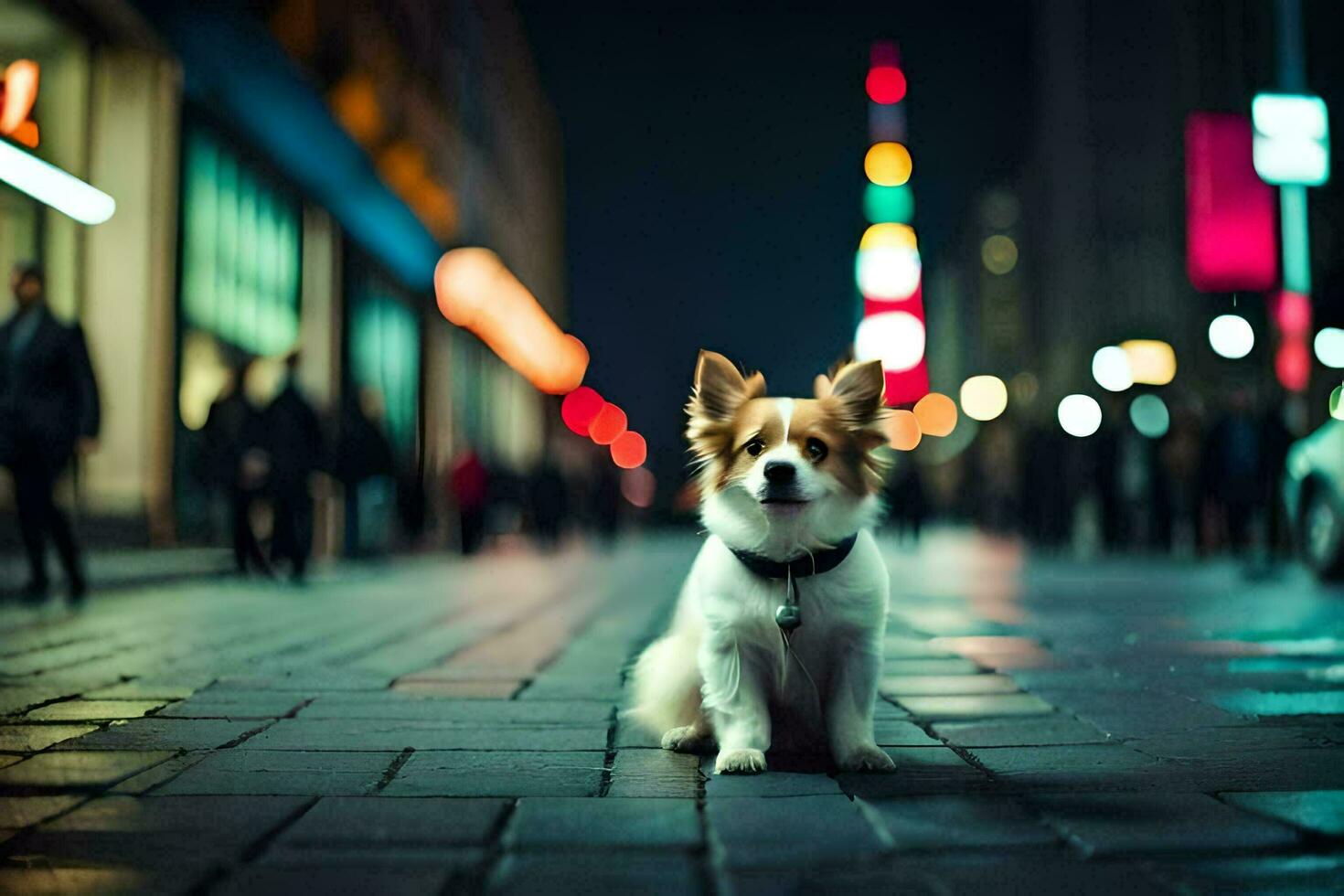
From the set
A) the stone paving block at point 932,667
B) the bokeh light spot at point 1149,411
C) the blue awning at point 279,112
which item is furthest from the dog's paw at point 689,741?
the bokeh light spot at point 1149,411

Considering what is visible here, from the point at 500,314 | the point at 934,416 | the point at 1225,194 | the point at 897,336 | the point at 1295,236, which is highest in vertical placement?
the point at 897,336

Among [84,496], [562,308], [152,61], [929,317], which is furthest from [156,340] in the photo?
[929,317]

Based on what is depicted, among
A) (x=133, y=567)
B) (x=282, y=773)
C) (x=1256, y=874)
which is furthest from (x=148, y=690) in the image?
(x=133, y=567)

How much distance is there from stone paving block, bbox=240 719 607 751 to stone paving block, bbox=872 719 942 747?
34.4 inches

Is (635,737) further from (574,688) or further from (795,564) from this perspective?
(574,688)

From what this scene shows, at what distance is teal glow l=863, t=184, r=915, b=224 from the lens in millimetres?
129625

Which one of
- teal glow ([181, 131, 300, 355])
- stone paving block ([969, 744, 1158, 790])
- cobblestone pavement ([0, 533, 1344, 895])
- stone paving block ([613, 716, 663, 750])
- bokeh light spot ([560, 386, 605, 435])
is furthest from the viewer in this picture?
bokeh light spot ([560, 386, 605, 435])

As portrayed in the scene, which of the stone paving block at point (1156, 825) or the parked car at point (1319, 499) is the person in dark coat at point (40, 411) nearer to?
the stone paving block at point (1156, 825)

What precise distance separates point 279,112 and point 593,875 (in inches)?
685

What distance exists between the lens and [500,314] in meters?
34.9

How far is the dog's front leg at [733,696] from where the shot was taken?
338 centimetres

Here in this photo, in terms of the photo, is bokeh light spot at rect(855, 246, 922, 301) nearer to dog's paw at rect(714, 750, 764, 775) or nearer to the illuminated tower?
the illuminated tower

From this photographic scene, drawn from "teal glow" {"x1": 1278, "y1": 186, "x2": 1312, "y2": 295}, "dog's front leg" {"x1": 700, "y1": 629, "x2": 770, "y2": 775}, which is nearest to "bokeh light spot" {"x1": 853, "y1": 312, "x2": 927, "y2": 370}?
"teal glow" {"x1": 1278, "y1": 186, "x2": 1312, "y2": 295}

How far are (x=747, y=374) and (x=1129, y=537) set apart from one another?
16.7 metres
